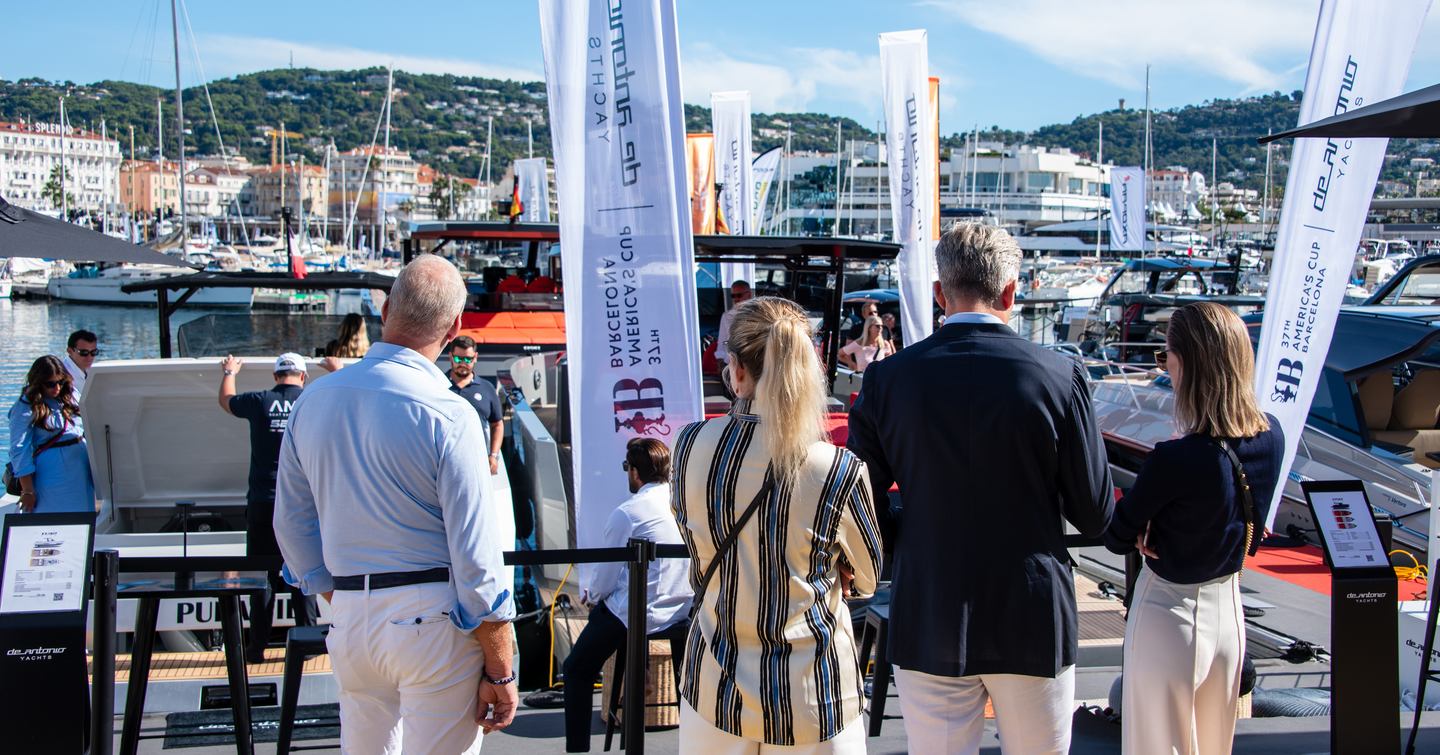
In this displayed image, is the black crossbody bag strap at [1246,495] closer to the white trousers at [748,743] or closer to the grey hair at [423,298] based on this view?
the white trousers at [748,743]

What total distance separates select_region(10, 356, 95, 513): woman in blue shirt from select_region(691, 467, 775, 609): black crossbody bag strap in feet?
19.4

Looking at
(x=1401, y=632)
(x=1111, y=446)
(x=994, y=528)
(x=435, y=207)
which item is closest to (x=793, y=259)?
(x=1111, y=446)

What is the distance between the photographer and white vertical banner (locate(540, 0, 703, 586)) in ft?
16.9

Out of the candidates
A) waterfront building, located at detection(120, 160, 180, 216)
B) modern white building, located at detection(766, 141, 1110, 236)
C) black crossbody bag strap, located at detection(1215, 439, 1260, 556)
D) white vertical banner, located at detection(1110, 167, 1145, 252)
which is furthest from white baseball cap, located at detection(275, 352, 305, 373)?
waterfront building, located at detection(120, 160, 180, 216)

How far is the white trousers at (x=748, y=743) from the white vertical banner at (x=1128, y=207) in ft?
135

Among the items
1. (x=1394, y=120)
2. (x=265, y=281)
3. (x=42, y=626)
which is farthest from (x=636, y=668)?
(x=265, y=281)

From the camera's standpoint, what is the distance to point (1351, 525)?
4086 millimetres

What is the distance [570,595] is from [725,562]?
4992 millimetres

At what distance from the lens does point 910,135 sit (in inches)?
506

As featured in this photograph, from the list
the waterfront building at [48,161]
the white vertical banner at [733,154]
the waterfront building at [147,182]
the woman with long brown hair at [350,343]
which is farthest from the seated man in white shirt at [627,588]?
the waterfront building at [147,182]

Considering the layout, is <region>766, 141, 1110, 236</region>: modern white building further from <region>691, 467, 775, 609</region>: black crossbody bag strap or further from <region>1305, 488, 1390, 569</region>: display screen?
<region>691, 467, 775, 609</region>: black crossbody bag strap

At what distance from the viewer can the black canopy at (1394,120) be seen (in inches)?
141

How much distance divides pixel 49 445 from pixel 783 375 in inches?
253

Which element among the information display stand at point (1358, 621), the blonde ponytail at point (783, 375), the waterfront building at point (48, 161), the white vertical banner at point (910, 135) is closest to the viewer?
the blonde ponytail at point (783, 375)
